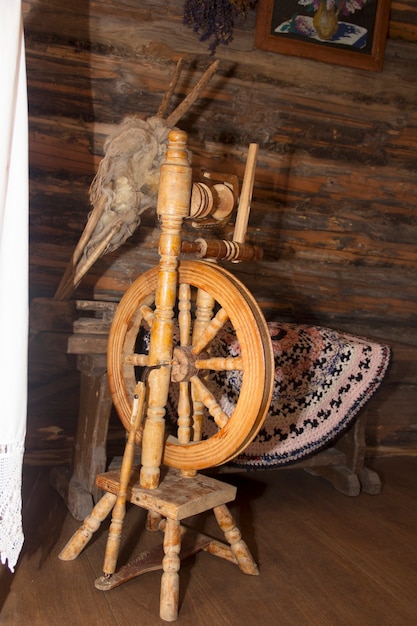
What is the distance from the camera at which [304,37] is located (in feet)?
10.5

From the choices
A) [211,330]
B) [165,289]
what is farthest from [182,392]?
[165,289]

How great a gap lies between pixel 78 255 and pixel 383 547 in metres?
1.57

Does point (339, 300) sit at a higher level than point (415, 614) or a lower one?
higher

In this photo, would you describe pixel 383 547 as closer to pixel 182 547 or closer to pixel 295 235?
pixel 182 547

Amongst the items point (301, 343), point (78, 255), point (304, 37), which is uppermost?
point (304, 37)

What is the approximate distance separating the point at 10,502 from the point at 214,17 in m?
2.29

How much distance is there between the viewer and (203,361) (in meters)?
1.99

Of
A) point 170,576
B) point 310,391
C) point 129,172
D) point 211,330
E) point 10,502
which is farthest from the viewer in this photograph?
point 310,391

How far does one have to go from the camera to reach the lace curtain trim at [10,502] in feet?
5.39

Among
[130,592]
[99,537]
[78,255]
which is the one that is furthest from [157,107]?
[130,592]

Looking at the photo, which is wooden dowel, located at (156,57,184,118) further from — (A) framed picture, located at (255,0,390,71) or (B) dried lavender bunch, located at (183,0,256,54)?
(A) framed picture, located at (255,0,390,71)

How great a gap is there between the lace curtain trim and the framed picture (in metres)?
2.26

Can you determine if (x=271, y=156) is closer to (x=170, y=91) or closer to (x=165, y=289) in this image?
(x=170, y=91)

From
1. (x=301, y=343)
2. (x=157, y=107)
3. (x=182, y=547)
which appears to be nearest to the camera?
(x=182, y=547)
